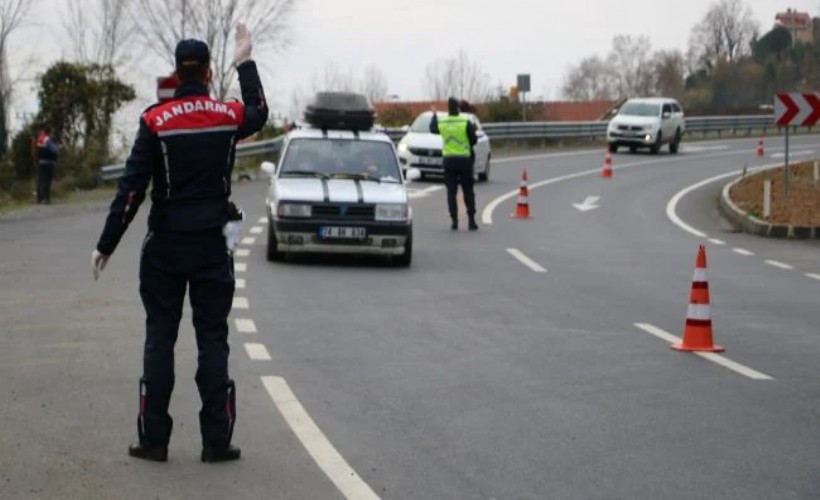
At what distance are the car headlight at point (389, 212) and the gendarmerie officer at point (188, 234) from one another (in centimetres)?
1166

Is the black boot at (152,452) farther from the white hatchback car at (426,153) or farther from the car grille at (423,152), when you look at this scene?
the car grille at (423,152)

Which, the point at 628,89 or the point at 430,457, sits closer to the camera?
the point at 430,457

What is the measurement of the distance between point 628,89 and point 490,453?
163370 mm

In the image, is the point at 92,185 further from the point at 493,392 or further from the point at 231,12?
the point at 231,12

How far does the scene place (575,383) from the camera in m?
11.0

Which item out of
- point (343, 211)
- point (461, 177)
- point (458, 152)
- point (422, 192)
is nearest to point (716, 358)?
point (343, 211)

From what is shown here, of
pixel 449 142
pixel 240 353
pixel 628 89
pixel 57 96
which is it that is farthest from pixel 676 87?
pixel 240 353

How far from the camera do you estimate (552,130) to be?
5859 centimetres

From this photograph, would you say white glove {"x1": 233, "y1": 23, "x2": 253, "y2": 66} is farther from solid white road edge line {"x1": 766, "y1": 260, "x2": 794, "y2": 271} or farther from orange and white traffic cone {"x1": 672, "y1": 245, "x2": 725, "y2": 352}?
solid white road edge line {"x1": 766, "y1": 260, "x2": 794, "y2": 271}

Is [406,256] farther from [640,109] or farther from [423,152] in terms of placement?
[640,109]

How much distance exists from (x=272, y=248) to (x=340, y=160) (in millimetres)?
1733

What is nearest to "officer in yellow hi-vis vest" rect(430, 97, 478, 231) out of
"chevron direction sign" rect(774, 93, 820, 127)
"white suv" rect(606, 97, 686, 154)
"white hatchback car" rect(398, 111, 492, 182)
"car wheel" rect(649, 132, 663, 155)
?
"chevron direction sign" rect(774, 93, 820, 127)

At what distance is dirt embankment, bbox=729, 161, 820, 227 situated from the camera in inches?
1128

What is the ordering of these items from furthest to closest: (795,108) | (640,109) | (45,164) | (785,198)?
(640,109), (45,164), (785,198), (795,108)
